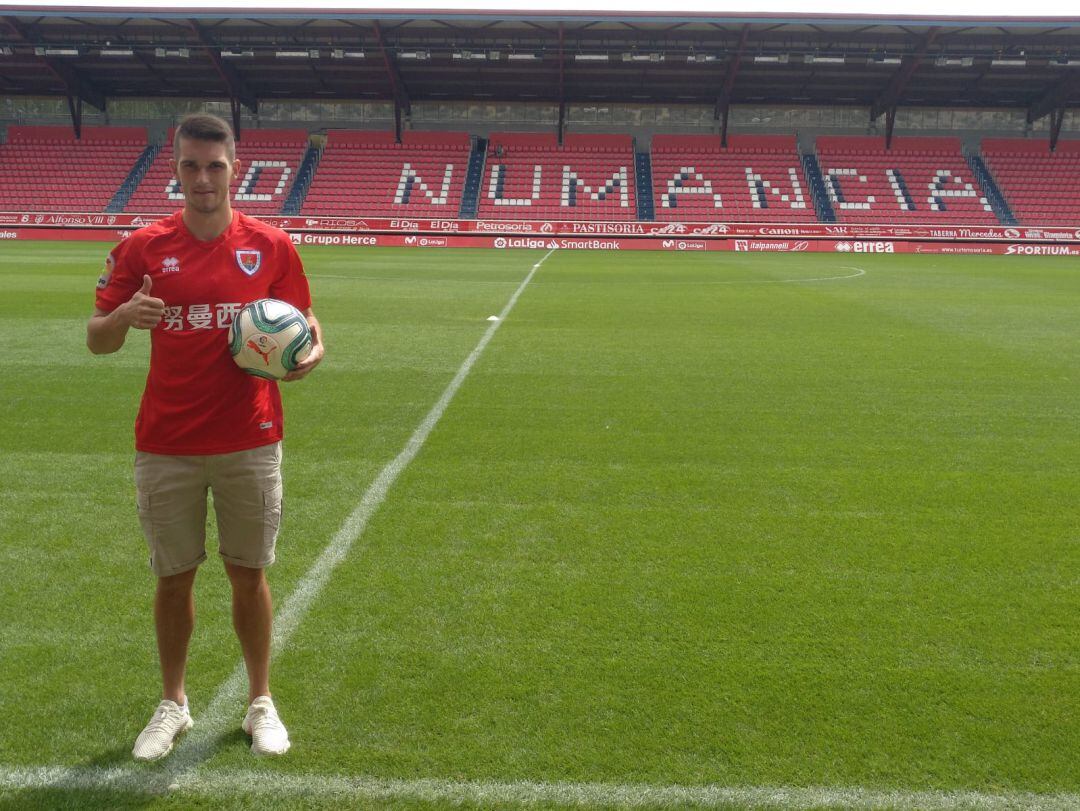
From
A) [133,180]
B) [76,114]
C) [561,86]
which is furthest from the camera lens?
[76,114]

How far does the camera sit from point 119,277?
9.05 ft

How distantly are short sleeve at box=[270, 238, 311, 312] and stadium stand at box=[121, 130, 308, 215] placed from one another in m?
38.5

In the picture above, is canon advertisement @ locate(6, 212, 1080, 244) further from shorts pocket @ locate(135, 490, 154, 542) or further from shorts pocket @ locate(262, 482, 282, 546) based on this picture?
shorts pocket @ locate(135, 490, 154, 542)

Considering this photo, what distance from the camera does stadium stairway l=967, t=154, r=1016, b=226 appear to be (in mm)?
39094

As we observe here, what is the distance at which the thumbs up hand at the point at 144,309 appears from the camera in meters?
2.64

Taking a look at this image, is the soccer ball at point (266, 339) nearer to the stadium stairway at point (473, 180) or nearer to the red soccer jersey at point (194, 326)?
the red soccer jersey at point (194, 326)

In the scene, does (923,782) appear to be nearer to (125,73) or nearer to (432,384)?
(432,384)

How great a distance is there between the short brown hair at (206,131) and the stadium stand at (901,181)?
40.2 metres

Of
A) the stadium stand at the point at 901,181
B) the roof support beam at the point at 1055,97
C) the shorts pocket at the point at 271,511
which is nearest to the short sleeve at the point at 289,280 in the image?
the shorts pocket at the point at 271,511

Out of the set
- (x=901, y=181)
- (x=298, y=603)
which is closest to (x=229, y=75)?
(x=901, y=181)

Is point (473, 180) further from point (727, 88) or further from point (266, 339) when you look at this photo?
point (266, 339)

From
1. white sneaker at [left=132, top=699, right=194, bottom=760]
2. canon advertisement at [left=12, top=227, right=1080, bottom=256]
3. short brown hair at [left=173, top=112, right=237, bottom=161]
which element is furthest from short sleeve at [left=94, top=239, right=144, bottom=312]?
canon advertisement at [left=12, top=227, right=1080, bottom=256]

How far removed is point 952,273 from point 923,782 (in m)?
23.2

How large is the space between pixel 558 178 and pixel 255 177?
50.4 feet
